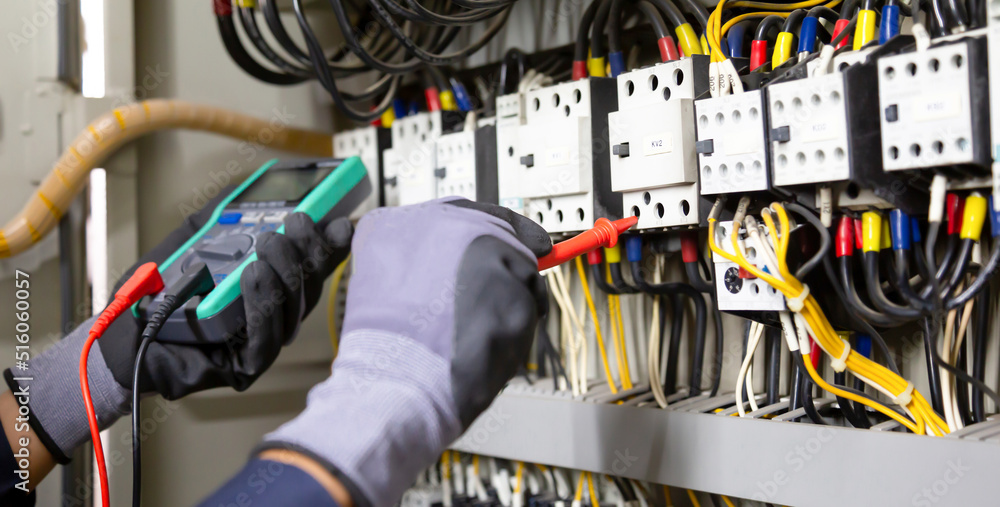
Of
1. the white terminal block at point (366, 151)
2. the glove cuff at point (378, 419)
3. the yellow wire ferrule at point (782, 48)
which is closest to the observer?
the glove cuff at point (378, 419)

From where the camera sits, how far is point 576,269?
1172 mm

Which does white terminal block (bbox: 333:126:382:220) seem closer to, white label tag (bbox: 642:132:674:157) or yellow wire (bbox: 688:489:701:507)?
white label tag (bbox: 642:132:674:157)

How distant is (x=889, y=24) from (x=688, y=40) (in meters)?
0.24

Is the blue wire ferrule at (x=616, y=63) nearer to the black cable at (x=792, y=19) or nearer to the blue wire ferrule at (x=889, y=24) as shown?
the black cable at (x=792, y=19)

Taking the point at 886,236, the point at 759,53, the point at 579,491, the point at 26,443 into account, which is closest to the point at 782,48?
the point at 759,53

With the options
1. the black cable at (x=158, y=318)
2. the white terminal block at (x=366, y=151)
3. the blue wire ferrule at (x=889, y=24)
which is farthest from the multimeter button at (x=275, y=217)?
the blue wire ferrule at (x=889, y=24)

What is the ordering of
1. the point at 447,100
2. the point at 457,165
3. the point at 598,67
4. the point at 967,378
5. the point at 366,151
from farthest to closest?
the point at 366,151, the point at 447,100, the point at 457,165, the point at 598,67, the point at 967,378

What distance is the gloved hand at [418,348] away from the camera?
562 millimetres

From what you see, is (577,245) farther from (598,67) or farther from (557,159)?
(598,67)

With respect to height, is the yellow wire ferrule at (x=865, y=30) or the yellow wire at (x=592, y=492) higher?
the yellow wire ferrule at (x=865, y=30)

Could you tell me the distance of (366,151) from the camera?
132cm

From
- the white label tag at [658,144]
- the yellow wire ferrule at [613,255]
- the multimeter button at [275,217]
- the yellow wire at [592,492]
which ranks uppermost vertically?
the white label tag at [658,144]

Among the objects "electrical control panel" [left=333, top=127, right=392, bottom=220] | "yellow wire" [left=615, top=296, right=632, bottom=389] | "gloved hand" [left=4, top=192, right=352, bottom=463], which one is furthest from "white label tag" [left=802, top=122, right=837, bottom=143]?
"electrical control panel" [left=333, top=127, right=392, bottom=220]

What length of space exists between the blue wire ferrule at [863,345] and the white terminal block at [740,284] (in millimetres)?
140
